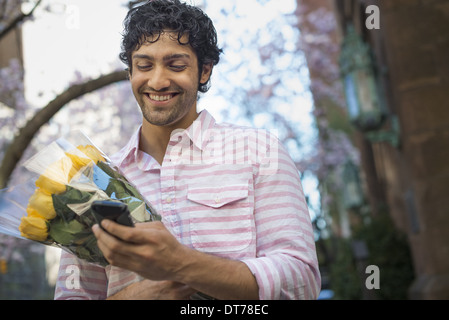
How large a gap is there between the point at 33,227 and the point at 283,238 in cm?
71

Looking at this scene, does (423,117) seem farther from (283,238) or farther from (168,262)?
(168,262)

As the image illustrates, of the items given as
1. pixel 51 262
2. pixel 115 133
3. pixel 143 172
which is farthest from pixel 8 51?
pixel 143 172

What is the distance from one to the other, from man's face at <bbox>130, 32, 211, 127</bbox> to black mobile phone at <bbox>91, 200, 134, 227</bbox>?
0.68 m

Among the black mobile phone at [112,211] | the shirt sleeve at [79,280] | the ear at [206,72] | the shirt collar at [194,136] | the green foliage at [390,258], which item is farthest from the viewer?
the green foliage at [390,258]

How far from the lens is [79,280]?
1918 mm

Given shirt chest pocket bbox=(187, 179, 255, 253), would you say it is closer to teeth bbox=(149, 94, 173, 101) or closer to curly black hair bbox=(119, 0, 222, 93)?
teeth bbox=(149, 94, 173, 101)

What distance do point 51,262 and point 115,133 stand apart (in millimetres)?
9279

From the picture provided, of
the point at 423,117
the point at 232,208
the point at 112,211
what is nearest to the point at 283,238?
the point at 232,208

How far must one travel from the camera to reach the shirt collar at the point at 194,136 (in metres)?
2.05

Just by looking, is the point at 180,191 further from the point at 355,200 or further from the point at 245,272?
the point at 355,200

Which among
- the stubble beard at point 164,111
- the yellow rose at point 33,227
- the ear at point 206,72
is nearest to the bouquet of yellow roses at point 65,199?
the yellow rose at point 33,227

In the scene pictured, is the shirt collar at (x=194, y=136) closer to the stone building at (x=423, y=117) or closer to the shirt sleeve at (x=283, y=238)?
the shirt sleeve at (x=283, y=238)

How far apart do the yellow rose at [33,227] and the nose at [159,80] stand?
59 cm

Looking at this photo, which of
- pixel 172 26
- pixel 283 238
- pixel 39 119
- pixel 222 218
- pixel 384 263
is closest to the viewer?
pixel 283 238
